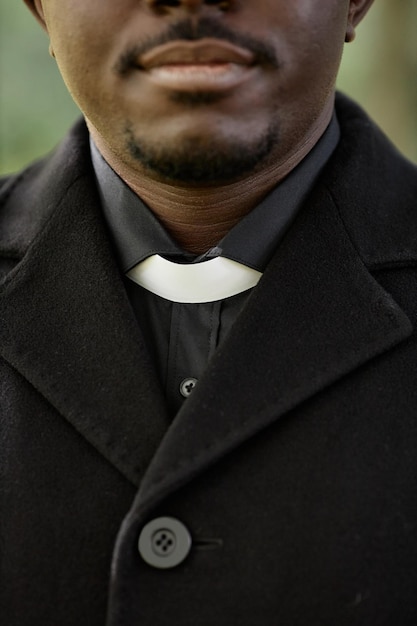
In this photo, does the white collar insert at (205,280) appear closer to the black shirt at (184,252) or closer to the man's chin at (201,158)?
the black shirt at (184,252)

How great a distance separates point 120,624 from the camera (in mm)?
1120

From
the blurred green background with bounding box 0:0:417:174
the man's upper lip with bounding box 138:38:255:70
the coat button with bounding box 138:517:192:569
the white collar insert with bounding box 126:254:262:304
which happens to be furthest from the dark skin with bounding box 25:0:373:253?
the blurred green background with bounding box 0:0:417:174

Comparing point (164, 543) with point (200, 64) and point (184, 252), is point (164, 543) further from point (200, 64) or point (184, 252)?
point (200, 64)

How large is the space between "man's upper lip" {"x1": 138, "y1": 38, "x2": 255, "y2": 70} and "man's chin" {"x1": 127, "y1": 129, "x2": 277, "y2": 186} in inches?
4.3

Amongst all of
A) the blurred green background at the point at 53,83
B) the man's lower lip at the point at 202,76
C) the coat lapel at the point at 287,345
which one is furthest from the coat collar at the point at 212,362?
the blurred green background at the point at 53,83

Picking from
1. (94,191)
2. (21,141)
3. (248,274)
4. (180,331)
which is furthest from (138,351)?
(21,141)

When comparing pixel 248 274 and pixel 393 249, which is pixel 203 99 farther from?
pixel 393 249

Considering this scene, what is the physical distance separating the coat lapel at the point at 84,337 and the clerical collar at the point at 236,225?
0.12ft

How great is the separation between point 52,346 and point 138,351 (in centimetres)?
14

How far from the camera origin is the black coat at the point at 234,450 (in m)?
1.14

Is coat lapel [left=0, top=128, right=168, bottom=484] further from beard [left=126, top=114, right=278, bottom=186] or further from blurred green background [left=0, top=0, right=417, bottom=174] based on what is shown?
blurred green background [left=0, top=0, right=417, bottom=174]

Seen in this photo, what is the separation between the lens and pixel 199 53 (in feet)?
3.84

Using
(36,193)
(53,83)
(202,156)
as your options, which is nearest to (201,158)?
(202,156)

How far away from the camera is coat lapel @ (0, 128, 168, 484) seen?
1226 millimetres
